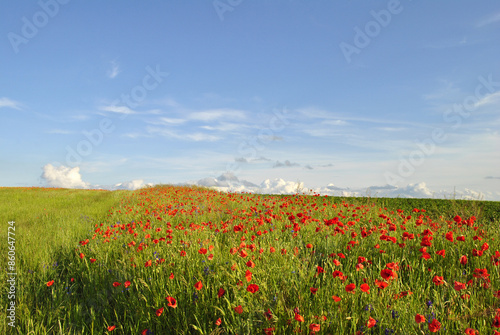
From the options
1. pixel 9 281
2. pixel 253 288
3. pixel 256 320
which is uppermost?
pixel 253 288

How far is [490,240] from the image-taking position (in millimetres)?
4730

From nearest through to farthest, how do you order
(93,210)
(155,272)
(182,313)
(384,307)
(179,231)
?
(384,307), (182,313), (155,272), (179,231), (93,210)

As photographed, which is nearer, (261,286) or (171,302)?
(171,302)

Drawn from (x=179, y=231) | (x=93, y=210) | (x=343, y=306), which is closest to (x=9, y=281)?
(x=179, y=231)

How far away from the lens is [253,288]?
7.08 ft

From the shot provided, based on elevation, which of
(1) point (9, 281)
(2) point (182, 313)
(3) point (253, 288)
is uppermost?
(3) point (253, 288)

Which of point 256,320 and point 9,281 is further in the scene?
point 9,281

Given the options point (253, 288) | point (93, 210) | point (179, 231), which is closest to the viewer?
point (253, 288)

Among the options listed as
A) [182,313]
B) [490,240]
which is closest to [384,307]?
[182,313]

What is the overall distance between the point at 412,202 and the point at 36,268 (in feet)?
52.6

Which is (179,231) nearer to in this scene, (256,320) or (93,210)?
(256,320)

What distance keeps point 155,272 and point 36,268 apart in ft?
9.36

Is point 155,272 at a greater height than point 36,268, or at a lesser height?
greater

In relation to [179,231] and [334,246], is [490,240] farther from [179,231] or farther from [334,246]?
[179,231]
